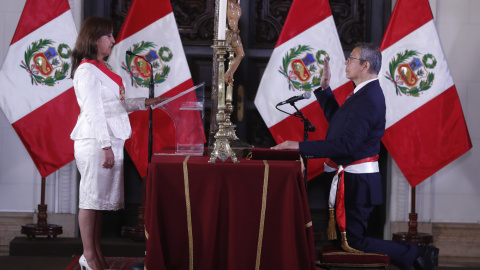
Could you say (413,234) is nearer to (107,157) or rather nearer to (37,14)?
(107,157)

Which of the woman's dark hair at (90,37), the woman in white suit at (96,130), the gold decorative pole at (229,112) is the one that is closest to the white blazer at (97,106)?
the woman in white suit at (96,130)

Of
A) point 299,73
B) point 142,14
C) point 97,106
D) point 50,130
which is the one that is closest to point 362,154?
point 299,73

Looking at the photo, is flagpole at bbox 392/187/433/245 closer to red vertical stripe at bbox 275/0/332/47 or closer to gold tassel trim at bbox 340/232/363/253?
red vertical stripe at bbox 275/0/332/47

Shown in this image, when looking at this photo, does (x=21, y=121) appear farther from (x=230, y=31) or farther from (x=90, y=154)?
(x=230, y=31)

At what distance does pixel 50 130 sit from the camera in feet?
16.0

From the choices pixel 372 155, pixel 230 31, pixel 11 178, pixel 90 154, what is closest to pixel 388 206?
pixel 372 155

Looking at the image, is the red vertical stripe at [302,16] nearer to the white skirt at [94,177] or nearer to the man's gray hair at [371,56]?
the man's gray hair at [371,56]

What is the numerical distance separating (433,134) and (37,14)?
9.23 ft

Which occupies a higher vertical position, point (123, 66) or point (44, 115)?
point (123, 66)

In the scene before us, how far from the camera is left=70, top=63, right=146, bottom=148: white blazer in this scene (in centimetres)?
391

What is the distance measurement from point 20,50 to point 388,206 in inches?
113

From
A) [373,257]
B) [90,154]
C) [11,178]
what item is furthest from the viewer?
[11,178]

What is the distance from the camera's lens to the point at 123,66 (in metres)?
4.87

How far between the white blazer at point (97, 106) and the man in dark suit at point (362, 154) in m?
1.11
